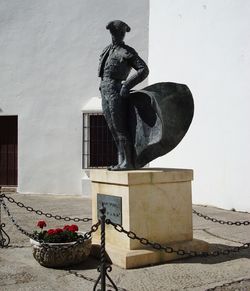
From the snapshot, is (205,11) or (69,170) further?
(69,170)

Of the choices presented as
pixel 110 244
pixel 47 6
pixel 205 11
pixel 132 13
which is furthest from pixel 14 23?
pixel 110 244

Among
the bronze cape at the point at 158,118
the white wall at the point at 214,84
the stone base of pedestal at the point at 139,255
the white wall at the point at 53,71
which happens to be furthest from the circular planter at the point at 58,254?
the white wall at the point at 53,71

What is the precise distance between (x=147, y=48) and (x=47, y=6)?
2.78m

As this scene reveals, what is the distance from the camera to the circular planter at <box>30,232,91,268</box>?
4.60 m

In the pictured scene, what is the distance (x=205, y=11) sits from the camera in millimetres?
9469

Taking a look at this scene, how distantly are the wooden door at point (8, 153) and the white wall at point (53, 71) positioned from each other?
56 cm

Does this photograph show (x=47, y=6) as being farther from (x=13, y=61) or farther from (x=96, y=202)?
(x=96, y=202)

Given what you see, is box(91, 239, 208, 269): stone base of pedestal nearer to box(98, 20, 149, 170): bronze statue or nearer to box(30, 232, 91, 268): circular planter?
box(30, 232, 91, 268): circular planter

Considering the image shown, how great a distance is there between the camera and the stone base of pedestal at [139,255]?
4.58 meters

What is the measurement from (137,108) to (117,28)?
0.93m

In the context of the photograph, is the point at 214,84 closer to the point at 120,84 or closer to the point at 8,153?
the point at 120,84

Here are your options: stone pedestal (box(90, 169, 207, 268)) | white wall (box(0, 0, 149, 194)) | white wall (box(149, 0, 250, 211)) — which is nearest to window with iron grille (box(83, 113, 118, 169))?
white wall (box(0, 0, 149, 194))

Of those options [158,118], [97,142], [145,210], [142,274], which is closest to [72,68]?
[97,142]

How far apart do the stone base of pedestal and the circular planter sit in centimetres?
35
